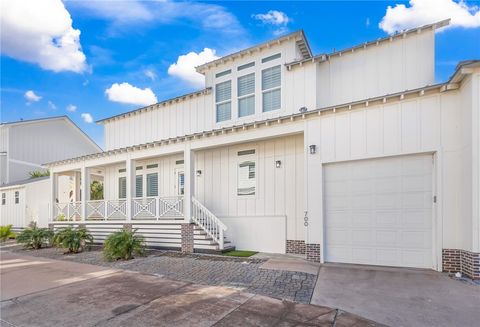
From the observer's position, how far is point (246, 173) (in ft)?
34.1

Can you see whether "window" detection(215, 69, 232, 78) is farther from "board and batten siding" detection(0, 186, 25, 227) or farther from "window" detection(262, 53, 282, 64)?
"board and batten siding" detection(0, 186, 25, 227)

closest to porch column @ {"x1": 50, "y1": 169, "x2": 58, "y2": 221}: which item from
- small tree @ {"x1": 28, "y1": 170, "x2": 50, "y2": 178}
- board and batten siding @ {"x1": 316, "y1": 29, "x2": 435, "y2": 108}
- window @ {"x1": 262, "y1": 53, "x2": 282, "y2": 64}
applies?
small tree @ {"x1": 28, "y1": 170, "x2": 50, "y2": 178}

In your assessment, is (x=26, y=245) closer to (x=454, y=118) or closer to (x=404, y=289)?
(x=404, y=289)

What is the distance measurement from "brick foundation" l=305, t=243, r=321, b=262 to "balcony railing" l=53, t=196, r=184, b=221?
4712 millimetres

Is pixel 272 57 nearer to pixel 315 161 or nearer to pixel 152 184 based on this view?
pixel 315 161

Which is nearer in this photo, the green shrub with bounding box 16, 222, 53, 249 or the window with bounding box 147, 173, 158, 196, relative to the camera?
the green shrub with bounding box 16, 222, 53, 249

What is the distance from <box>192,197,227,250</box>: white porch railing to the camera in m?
9.45

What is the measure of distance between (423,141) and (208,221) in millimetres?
6713

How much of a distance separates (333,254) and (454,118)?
4300mm

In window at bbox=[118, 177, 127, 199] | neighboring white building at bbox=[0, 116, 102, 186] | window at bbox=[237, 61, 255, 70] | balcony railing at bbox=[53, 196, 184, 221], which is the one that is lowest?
balcony railing at bbox=[53, 196, 184, 221]

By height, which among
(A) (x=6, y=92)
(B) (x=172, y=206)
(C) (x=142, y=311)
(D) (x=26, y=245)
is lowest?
(D) (x=26, y=245)

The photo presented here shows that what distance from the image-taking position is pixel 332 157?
7820 millimetres

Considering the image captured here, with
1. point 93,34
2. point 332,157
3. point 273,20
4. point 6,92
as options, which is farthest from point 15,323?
point 6,92

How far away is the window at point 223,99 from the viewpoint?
37.1ft
